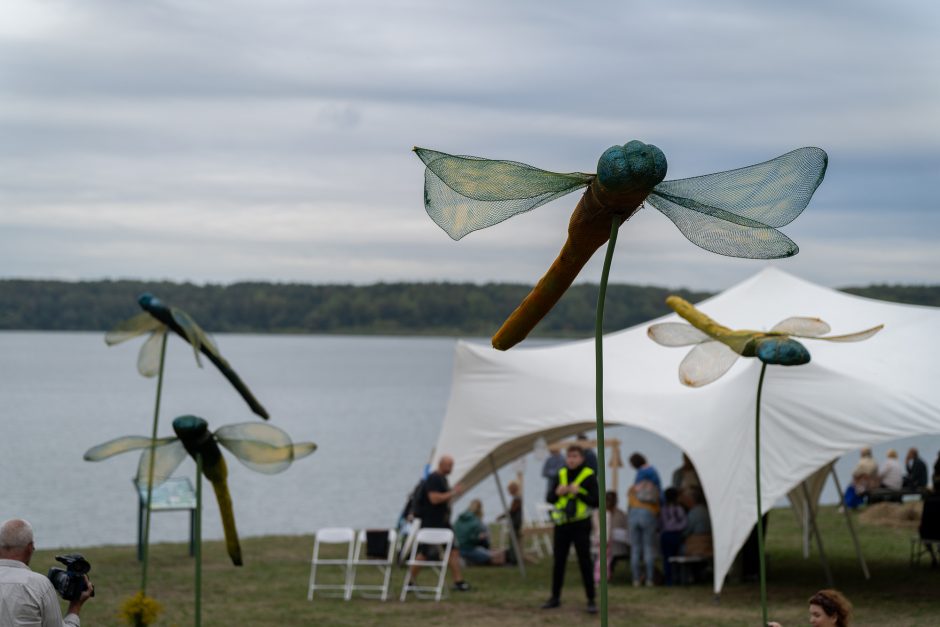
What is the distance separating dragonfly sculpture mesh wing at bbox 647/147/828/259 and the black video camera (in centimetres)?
250

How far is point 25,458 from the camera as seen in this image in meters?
39.3

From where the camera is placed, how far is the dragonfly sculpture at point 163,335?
26.4 ft

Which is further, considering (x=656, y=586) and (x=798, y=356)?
(x=656, y=586)

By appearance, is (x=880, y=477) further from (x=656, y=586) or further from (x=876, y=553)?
(x=656, y=586)

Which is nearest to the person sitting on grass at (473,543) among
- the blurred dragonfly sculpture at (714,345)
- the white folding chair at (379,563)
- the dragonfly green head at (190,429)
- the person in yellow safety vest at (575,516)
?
the white folding chair at (379,563)

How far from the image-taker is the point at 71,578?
4797mm

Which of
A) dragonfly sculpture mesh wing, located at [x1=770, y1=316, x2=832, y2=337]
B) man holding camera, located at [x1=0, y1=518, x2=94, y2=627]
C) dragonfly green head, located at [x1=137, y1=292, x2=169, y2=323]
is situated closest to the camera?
man holding camera, located at [x1=0, y1=518, x2=94, y2=627]

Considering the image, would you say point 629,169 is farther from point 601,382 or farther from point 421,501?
point 421,501

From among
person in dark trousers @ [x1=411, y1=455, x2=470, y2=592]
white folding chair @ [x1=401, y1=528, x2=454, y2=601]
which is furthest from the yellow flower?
person in dark trousers @ [x1=411, y1=455, x2=470, y2=592]

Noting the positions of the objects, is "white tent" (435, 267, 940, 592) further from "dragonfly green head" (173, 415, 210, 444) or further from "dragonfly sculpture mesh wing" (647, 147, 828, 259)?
"dragonfly sculpture mesh wing" (647, 147, 828, 259)

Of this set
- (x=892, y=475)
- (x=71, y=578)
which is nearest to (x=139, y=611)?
(x=71, y=578)

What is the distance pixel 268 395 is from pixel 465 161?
81.4m

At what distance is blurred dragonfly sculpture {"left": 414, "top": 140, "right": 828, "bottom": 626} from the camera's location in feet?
12.9

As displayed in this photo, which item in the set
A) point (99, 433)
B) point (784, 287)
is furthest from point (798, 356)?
point (99, 433)
